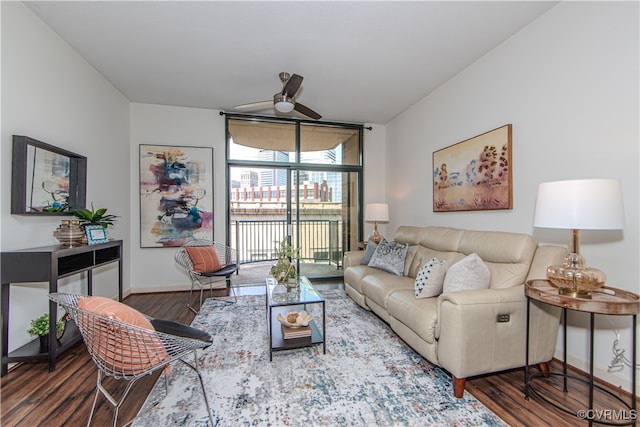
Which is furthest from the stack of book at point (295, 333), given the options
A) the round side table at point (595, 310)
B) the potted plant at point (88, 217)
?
the potted plant at point (88, 217)

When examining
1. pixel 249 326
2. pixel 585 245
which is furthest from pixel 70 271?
pixel 585 245

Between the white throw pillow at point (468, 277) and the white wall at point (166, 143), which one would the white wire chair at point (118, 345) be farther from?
the white wall at point (166, 143)

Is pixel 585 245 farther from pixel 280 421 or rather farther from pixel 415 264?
pixel 280 421

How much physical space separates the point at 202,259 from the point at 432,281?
2.76 m

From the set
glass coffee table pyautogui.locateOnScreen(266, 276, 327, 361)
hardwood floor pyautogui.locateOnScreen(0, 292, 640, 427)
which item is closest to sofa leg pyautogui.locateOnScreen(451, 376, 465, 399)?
hardwood floor pyautogui.locateOnScreen(0, 292, 640, 427)

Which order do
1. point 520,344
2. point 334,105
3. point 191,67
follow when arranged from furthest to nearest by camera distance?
point 334,105 → point 191,67 → point 520,344

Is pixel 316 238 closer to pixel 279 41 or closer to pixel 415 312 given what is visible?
pixel 415 312

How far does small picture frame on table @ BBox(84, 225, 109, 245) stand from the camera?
8.56ft

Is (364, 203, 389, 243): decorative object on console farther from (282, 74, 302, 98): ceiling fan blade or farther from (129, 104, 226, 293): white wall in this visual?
(129, 104, 226, 293): white wall

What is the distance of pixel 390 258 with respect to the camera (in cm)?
339

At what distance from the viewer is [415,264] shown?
3334mm

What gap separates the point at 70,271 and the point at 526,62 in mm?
4318

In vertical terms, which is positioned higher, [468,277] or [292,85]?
[292,85]

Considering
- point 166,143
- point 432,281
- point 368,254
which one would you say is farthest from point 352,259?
point 166,143
